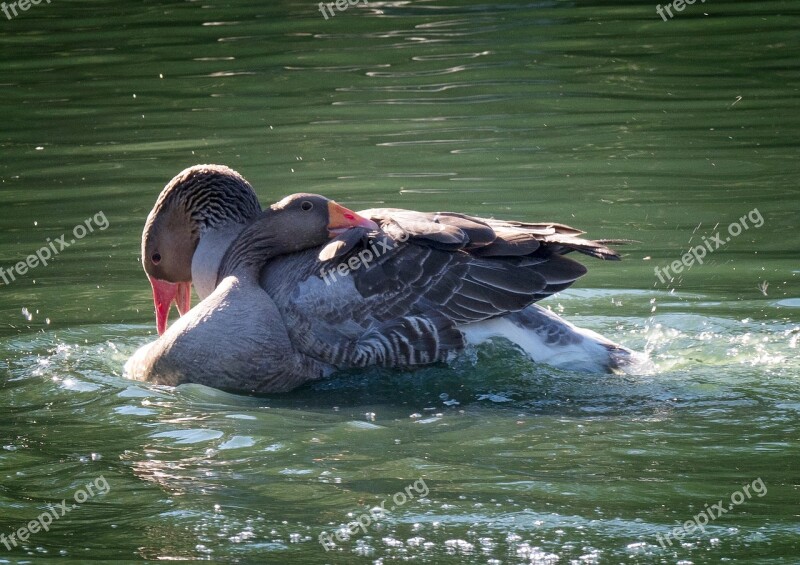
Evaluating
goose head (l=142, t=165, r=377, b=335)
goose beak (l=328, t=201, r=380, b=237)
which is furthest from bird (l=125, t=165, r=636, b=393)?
goose head (l=142, t=165, r=377, b=335)

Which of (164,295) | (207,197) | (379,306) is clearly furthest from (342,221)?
(164,295)

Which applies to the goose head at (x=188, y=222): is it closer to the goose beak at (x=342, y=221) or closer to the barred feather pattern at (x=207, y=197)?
the barred feather pattern at (x=207, y=197)

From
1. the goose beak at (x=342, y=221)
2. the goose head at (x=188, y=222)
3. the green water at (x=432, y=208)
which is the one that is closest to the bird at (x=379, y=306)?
the goose beak at (x=342, y=221)

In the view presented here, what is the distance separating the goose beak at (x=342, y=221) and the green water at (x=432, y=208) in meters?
1.03

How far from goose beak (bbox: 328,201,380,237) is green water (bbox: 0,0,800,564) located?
3.38 feet

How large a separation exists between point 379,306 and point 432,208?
12.9 feet

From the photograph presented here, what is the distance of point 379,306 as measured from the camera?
319 inches

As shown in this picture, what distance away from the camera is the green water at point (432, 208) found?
19.9ft

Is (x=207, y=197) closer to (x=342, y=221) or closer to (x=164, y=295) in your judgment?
(x=164, y=295)

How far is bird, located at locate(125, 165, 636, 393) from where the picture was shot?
26.4 ft

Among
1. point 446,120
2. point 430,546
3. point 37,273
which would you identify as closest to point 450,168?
point 446,120

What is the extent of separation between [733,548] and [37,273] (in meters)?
7.22

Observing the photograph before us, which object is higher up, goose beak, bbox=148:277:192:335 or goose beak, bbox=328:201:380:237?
goose beak, bbox=328:201:380:237

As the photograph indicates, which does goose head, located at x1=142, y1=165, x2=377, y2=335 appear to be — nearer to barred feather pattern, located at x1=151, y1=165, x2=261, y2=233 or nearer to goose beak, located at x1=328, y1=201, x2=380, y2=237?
barred feather pattern, located at x1=151, y1=165, x2=261, y2=233
